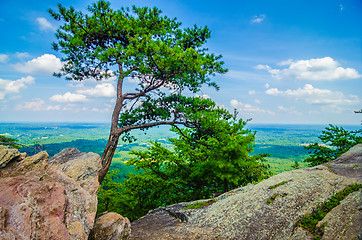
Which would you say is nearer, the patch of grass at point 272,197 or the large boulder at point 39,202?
the large boulder at point 39,202

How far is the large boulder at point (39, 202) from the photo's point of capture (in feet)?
11.5

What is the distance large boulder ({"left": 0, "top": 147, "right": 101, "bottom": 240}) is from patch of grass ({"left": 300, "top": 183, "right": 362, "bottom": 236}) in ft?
18.7

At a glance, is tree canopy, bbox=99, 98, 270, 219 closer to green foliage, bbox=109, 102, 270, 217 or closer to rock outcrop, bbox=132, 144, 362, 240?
green foliage, bbox=109, 102, 270, 217

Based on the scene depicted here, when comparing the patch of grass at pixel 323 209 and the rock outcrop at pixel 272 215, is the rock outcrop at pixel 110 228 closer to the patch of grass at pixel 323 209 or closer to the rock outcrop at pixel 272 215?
the rock outcrop at pixel 272 215

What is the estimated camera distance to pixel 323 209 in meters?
5.15

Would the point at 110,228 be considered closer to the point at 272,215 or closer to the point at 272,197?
the point at 272,215

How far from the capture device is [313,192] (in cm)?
590

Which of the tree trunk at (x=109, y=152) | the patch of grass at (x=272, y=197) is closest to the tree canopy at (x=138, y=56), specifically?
the tree trunk at (x=109, y=152)

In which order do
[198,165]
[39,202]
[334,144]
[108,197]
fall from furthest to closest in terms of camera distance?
[108,197] < [334,144] < [198,165] < [39,202]

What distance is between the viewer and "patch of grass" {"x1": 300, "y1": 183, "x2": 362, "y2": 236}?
15.5ft

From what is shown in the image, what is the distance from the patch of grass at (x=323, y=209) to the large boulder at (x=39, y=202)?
5699 millimetres

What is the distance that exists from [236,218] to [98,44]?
11478 millimetres

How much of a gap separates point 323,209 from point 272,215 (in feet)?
4.61

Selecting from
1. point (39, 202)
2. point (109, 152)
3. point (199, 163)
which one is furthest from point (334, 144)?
point (39, 202)
